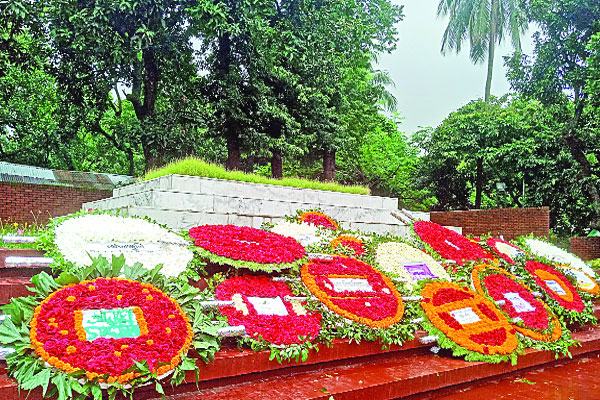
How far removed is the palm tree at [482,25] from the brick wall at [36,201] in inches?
735

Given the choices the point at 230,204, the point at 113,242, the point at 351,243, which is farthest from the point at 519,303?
the point at 113,242

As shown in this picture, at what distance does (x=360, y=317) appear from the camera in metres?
3.71

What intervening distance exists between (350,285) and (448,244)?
2.48 metres

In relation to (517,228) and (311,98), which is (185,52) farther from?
(517,228)

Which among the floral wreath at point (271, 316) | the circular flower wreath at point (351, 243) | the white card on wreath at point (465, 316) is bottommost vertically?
the white card on wreath at point (465, 316)

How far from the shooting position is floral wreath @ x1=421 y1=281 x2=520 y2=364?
12.5 feet

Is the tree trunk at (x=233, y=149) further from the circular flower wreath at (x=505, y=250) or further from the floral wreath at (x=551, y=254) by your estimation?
the floral wreath at (x=551, y=254)

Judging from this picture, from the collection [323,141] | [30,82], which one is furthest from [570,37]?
[30,82]

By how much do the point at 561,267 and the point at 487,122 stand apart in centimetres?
1029

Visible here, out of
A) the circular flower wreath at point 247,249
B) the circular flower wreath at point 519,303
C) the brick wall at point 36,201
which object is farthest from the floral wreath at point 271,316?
the brick wall at point 36,201

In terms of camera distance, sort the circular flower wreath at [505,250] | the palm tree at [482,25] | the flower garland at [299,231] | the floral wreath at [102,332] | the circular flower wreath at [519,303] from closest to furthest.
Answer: the floral wreath at [102,332] < the circular flower wreath at [519,303] < the flower garland at [299,231] < the circular flower wreath at [505,250] < the palm tree at [482,25]

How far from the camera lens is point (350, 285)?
415 centimetres

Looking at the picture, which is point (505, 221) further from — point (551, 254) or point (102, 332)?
point (102, 332)

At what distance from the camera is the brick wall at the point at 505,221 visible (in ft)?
41.8
